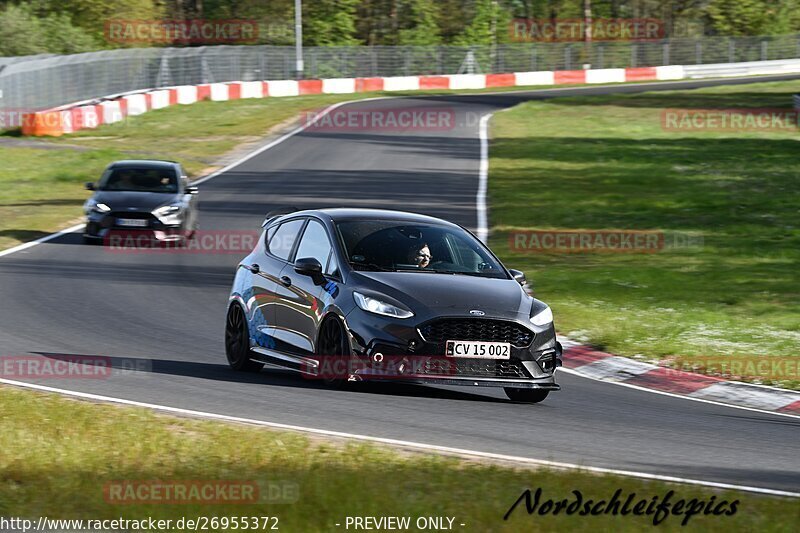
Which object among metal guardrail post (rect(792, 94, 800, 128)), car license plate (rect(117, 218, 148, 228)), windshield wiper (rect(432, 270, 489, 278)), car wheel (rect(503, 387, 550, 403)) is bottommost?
metal guardrail post (rect(792, 94, 800, 128))

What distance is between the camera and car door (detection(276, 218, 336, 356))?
11.6m

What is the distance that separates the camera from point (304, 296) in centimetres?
1183

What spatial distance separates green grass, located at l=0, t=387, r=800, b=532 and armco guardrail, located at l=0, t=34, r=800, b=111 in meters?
39.4

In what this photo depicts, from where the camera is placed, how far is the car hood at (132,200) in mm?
23438

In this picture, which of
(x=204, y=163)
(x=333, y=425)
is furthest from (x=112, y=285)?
(x=204, y=163)

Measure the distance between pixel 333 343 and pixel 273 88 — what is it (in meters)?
53.0

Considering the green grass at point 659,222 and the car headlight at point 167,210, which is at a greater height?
the car headlight at point 167,210

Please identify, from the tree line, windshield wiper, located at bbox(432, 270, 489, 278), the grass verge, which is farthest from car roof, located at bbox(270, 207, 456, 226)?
the tree line

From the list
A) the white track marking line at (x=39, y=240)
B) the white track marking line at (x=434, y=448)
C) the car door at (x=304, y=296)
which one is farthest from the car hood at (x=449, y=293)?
the white track marking line at (x=39, y=240)

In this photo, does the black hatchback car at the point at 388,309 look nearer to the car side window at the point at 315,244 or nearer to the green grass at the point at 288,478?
the car side window at the point at 315,244

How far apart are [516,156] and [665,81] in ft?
139

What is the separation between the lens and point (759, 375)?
13.4m

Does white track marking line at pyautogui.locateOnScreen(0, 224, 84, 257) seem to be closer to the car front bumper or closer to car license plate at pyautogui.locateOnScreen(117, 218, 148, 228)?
car license plate at pyautogui.locateOnScreen(117, 218, 148, 228)

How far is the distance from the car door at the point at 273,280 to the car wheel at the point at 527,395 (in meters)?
2.09
